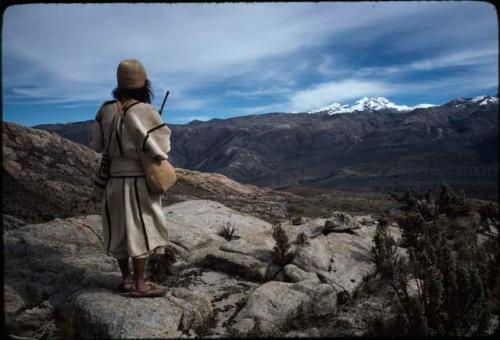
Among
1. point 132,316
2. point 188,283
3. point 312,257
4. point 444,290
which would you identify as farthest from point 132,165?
point 444,290

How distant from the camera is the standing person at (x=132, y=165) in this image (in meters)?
4.93

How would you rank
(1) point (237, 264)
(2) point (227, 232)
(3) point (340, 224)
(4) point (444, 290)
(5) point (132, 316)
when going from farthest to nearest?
(2) point (227, 232) < (3) point (340, 224) < (1) point (237, 264) < (4) point (444, 290) < (5) point (132, 316)

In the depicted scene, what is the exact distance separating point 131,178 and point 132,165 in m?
0.16

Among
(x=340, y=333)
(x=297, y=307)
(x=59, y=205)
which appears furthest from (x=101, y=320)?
(x=59, y=205)

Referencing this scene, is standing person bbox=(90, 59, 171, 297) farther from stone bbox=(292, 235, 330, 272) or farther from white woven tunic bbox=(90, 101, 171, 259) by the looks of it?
stone bbox=(292, 235, 330, 272)

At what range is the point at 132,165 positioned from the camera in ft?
16.5

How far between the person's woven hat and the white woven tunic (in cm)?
23

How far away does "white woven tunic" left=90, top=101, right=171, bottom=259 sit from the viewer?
4.92 metres

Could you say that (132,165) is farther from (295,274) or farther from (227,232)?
(227,232)

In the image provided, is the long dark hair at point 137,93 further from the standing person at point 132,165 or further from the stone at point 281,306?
the stone at point 281,306

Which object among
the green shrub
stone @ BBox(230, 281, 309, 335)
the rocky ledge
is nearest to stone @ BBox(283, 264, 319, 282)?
the rocky ledge

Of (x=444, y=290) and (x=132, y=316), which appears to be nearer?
(x=132, y=316)

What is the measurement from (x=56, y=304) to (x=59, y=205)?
21.4 meters

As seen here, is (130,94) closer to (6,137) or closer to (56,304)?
(56,304)
